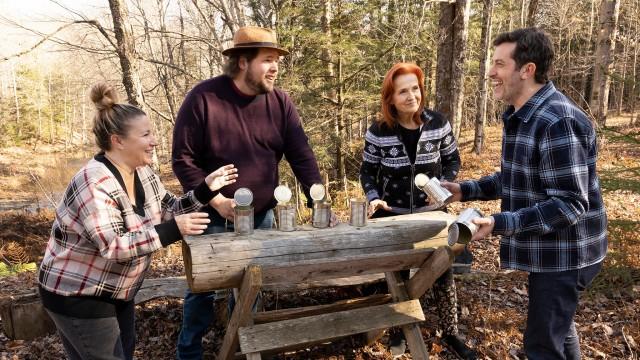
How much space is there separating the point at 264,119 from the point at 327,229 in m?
1.10

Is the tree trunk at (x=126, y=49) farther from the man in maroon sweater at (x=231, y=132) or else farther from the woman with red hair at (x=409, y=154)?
the woman with red hair at (x=409, y=154)

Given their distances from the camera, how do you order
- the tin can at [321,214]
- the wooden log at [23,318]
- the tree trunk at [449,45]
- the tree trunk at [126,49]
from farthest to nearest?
the tree trunk at [449,45] < the tree trunk at [126,49] < the wooden log at [23,318] < the tin can at [321,214]

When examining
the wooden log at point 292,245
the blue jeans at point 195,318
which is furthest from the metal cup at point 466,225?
the blue jeans at point 195,318

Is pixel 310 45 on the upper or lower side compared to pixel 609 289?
upper

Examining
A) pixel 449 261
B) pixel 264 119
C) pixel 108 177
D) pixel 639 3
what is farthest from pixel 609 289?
pixel 639 3

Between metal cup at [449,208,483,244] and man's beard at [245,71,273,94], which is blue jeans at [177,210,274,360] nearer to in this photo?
man's beard at [245,71,273,94]

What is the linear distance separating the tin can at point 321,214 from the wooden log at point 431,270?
73cm

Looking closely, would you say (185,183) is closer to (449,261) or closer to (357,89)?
(449,261)

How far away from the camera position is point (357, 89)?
10672 mm

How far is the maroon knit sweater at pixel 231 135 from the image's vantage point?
10.3 feet

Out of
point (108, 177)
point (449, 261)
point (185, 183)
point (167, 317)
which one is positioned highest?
point (108, 177)

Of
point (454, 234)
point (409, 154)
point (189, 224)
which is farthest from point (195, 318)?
point (409, 154)

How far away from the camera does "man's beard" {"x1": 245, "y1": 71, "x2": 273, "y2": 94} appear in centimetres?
320

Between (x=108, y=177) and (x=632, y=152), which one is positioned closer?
(x=108, y=177)
